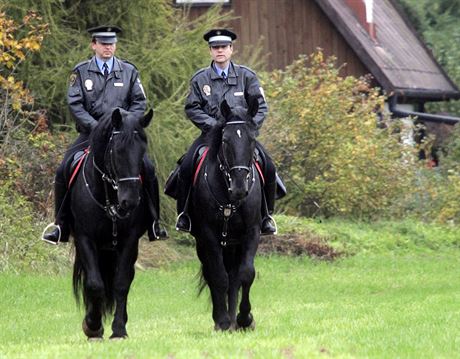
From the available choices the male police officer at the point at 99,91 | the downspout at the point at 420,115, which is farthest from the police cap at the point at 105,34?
the downspout at the point at 420,115

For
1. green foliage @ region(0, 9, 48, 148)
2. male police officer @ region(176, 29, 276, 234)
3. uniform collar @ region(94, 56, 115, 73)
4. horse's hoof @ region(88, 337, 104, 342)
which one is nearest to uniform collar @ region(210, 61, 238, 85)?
male police officer @ region(176, 29, 276, 234)

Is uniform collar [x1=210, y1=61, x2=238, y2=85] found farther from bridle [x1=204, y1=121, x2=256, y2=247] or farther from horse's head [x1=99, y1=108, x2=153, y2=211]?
horse's head [x1=99, y1=108, x2=153, y2=211]

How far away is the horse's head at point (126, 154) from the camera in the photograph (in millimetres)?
12773

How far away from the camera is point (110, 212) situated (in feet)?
43.7

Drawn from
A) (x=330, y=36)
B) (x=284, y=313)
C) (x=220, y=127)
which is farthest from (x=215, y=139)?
(x=330, y=36)

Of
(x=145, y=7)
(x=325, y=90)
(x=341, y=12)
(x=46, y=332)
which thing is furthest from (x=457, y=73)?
(x=46, y=332)

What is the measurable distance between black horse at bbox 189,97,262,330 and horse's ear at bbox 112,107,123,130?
1094mm

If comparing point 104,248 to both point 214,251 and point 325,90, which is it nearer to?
point 214,251

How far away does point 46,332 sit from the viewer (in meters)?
16.2

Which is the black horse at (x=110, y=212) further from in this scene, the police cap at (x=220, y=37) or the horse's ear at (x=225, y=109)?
the police cap at (x=220, y=37)

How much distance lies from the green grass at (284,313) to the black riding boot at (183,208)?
1093 mm

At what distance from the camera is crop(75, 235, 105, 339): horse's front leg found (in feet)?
44.2

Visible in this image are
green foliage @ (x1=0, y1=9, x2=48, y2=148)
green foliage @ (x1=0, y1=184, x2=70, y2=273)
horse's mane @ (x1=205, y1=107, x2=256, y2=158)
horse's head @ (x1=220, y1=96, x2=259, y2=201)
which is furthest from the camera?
green foliage @ (x1=0, y1=184, x2=70, y2=273)

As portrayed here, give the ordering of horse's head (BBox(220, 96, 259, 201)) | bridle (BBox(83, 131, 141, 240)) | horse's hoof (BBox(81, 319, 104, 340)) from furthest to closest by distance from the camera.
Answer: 1. horse's hoof (BBox(81, 319, 104, 340))
2. horse's head (BBox(220, 96, 259, 201))
3. bridle (BBox(83, 131, 141, 240))
